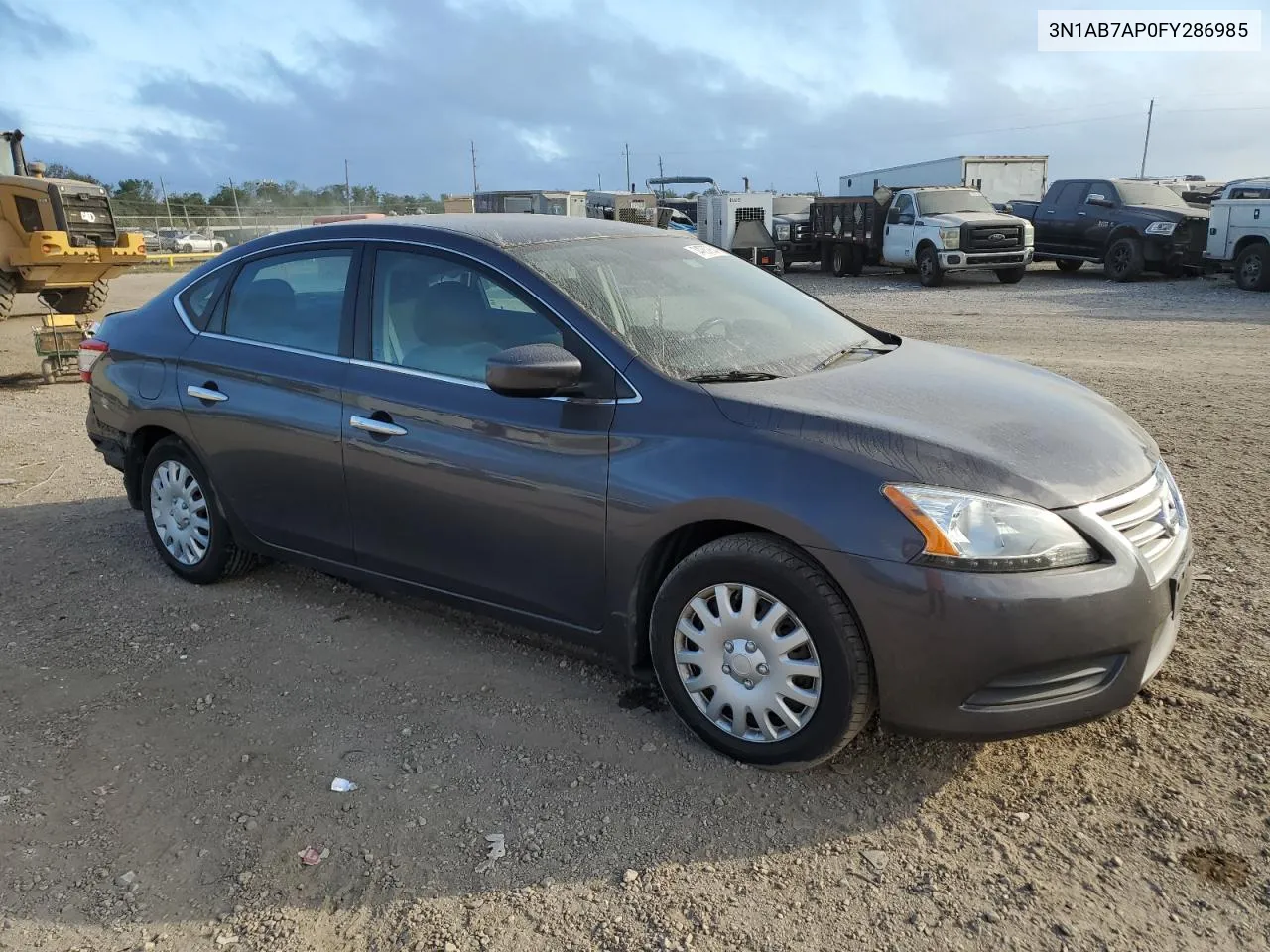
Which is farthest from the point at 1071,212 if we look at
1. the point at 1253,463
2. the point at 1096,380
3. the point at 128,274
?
the point at 128,274

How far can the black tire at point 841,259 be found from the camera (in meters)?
25.2

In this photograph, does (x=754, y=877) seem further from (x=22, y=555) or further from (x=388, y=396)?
(x=22, y=555)

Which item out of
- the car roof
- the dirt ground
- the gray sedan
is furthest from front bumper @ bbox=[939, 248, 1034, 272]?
the car roof

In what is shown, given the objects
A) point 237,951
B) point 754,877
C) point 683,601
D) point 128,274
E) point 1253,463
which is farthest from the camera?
point 128,274

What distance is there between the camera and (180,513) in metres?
4.89

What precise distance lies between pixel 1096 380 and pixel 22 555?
8.69 metres

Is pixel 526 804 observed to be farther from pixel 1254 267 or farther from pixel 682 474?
pixel 1254 267

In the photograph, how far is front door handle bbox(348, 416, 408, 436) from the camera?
3.84 m

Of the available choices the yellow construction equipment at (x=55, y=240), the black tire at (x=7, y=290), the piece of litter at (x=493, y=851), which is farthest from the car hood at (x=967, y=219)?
the piece of litter at (x=493, y=851)

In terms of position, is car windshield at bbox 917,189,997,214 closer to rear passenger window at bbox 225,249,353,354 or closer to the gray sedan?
the gray sedan

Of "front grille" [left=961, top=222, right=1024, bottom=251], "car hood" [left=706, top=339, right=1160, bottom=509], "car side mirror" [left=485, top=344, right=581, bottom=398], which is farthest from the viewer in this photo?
"front grille" [left=961, top=222, right=1024, bottom=251]

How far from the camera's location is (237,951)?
2531 mm

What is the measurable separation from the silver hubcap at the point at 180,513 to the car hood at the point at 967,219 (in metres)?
18.8

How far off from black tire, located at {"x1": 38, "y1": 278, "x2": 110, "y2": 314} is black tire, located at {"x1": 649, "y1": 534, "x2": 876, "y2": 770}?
13873 millimetres
